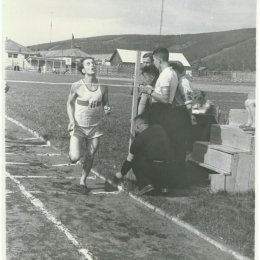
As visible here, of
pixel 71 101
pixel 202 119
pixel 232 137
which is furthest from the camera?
pixel 202 119

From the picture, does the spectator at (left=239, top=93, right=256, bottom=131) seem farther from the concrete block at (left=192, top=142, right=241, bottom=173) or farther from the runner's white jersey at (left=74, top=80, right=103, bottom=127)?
the runner's white jersey at (left=74, top=80, right=103, bottom=127)

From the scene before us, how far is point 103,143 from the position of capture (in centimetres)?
679

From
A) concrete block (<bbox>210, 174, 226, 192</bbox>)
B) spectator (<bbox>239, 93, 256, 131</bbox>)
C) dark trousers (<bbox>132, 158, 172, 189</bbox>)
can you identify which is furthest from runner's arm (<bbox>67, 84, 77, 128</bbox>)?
spectator (<bbox>239, 93, 256, 131</bbox>)

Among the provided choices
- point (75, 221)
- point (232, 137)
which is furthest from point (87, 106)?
point (232, 137)

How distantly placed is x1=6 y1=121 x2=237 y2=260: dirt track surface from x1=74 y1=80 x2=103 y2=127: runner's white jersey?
2.24ft

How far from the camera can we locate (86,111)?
5184 mm

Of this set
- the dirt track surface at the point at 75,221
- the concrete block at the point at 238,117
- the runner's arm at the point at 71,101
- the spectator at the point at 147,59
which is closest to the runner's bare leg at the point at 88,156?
the dirt track surface at the point at 75,221

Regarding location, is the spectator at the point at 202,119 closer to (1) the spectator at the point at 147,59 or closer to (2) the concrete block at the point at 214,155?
(2) the concrete block at the point at 214,155

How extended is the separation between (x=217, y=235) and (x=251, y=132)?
166 centimetres

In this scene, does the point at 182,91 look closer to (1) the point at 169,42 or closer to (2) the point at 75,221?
(1) the point at 169,42

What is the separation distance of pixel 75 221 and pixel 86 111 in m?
1.22

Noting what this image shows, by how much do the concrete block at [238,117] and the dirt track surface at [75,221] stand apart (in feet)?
6.16

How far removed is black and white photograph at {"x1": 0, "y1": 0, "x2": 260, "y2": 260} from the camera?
4.11 metres

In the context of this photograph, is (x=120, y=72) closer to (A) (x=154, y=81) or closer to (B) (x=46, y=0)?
(A) (x=154, y=81)
